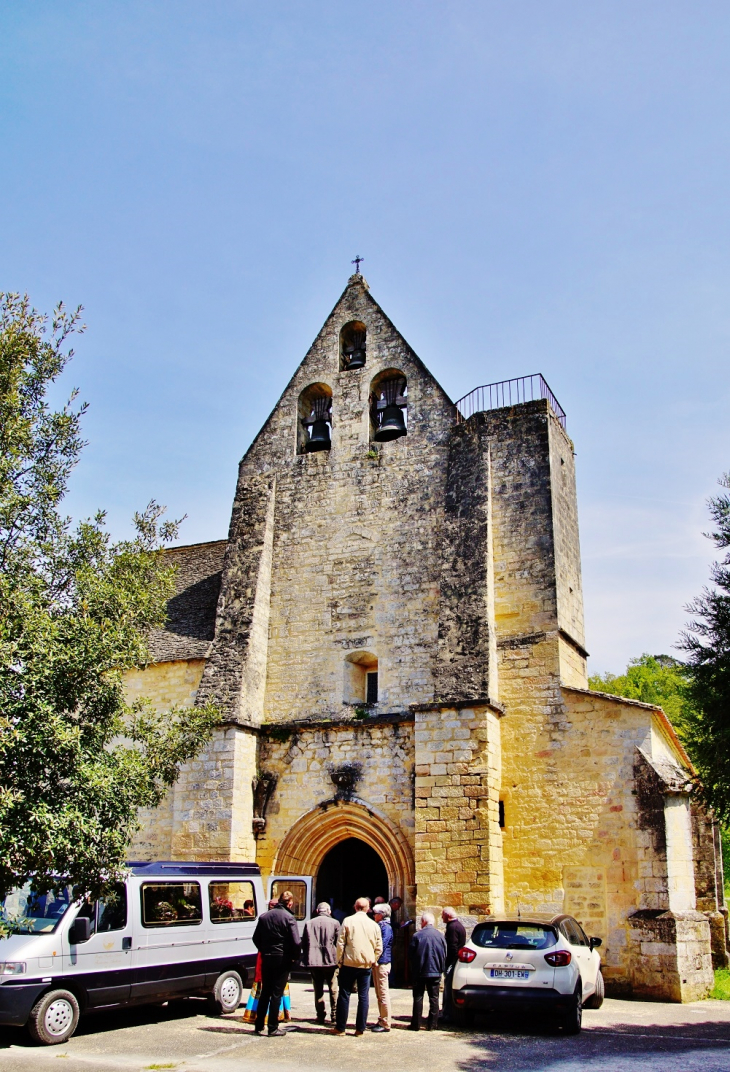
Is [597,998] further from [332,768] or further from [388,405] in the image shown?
[388,405]

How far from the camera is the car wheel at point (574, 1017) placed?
981 cm

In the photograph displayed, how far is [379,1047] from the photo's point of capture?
9.24m

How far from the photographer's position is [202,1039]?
955cm

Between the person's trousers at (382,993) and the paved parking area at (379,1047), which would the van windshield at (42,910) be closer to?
the paved parking area at (379,1047)

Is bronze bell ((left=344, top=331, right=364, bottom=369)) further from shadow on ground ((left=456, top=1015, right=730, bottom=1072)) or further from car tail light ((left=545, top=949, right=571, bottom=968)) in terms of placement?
shadow on ground ((left=456, top=1015, right=730, bottom=1072))

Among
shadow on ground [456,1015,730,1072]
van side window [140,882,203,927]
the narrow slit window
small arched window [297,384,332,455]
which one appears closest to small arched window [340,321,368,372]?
small arched window [297,384,332,455]

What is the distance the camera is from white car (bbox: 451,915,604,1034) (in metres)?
9.77

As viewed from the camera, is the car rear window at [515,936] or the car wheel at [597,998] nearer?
the car rear window at [515,936]

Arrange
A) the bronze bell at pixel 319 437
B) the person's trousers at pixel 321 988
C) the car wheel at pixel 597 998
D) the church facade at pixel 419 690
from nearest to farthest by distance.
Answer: the person's trousers at pixel 321 988 < the car wheel at pixel 597 998 < the church facade at pixel 419 690 < the bronze bell at pixel 319 437

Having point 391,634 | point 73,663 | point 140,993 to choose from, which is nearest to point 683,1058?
point 140,993

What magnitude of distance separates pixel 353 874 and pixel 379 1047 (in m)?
8.16

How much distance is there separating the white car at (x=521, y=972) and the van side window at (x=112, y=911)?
3871mm

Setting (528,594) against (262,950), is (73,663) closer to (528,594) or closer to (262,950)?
(262,950)

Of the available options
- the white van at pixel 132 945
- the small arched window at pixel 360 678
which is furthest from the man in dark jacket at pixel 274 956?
the small arched window at pixel 360 678
